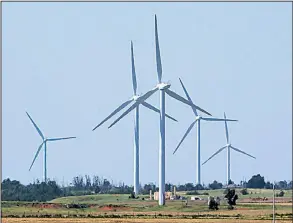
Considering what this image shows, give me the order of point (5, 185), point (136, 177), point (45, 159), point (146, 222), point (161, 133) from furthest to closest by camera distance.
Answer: point (5, 185), point (45, 159), point (136, 177), point (161, 133), point (146, 222)

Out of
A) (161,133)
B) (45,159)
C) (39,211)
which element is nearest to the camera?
(39,211)

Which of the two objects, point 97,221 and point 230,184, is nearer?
point 97,221

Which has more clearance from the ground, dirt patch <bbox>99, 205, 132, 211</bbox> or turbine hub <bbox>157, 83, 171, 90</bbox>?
turbine hub <bbox>157, 83, 171, 90</bbox>

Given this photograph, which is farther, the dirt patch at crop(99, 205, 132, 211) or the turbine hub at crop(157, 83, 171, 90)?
the turbine hub at crop(157, 83, 171, 90)

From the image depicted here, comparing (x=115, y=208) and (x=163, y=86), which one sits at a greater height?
(x=163, y=86)

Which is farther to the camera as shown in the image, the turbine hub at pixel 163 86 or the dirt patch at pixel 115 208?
the turbine hub at pixel 163 86

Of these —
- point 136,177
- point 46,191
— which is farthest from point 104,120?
point 46,191

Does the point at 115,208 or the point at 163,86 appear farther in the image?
the point at 163,86

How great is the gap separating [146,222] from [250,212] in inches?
924

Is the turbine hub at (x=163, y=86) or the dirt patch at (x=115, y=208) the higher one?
the turbine hub at (x=163, y=86)

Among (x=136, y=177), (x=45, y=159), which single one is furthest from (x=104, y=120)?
(x=45, y=159)

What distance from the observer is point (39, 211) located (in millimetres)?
99750

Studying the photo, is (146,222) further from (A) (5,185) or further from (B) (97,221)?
(A) (5,185)

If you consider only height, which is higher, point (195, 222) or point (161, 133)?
point (161, 133)
